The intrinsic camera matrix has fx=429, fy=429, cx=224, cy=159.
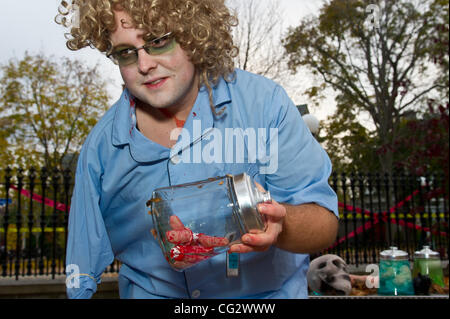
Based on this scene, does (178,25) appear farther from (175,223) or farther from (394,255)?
(394,255)

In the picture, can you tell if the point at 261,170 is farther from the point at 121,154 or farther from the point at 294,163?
the point at 121,154

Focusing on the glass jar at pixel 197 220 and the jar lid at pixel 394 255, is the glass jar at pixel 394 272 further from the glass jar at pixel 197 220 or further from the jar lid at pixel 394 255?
the glass jar at pixel 197 220

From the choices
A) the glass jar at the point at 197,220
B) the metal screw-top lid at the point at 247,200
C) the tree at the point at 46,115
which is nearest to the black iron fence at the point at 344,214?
the tree at the point at 46,115

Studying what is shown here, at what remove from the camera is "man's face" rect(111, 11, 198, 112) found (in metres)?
0.86

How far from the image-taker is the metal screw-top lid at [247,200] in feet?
2.17

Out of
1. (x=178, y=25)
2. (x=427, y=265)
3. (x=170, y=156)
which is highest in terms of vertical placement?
(x=178, y=25)

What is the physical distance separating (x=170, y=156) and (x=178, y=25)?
0.92 ft

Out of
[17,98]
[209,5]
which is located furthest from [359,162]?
[209,5]

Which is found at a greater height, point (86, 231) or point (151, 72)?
point (151, 72)

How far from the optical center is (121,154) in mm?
944

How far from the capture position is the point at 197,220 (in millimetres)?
826

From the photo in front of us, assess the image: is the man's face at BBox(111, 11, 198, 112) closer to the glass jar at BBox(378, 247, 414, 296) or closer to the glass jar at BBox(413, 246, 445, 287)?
the glass jar at BBox(378, 247, 414, 296)

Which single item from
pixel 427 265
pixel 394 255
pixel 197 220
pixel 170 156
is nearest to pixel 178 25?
pixel 170 156
